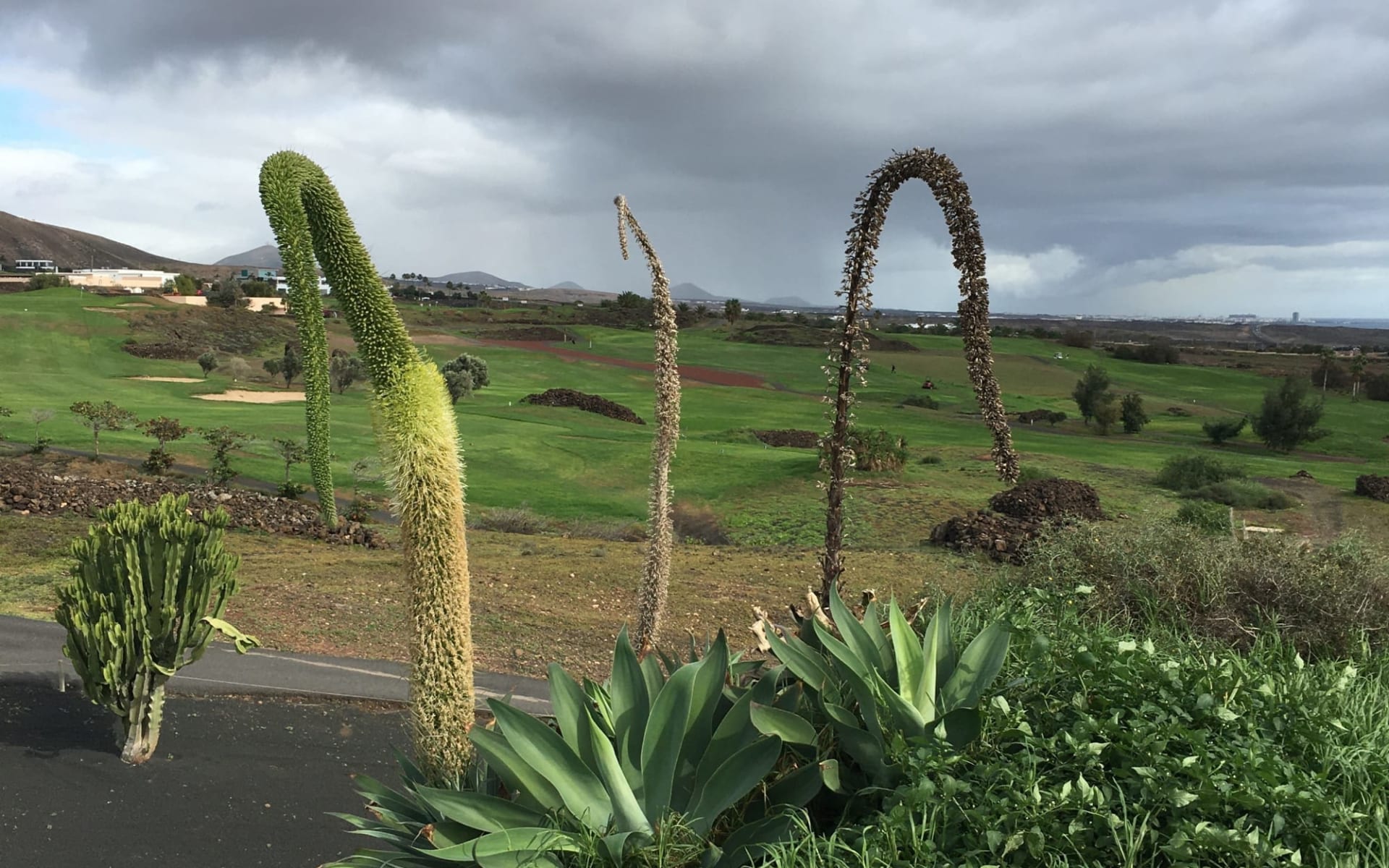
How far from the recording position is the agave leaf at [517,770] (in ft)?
9.23

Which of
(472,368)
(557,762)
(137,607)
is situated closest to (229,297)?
(472,368)

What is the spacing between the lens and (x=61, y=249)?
17350 cm

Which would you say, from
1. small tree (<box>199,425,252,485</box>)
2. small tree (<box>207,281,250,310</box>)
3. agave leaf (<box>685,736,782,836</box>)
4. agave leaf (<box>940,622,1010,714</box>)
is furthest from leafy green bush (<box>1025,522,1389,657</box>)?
small tree (<box>207,281,250,310</box>)

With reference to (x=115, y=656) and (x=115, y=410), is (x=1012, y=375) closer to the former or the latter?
(x=115, y=410)

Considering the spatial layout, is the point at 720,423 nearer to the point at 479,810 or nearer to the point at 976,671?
the point at 976,671

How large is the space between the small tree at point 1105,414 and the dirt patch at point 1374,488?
13.0m

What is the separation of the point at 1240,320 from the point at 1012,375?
559 feet

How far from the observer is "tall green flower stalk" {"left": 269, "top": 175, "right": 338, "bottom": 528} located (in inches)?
94.0

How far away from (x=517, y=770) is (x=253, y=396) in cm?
3736

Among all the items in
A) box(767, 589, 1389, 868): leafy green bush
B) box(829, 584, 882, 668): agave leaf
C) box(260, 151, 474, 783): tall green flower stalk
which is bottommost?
box(767, 589, 1389, 868): leafy green bush

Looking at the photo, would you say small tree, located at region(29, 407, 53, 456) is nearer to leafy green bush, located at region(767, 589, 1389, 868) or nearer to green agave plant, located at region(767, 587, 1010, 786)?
green agave plant, located at region(767, 587, 1010, 786)

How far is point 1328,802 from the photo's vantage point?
99.8 inches

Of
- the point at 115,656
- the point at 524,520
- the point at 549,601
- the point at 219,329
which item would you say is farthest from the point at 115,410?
the point at 219,329

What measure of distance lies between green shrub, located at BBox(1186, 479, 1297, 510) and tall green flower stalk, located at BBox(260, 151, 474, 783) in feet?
69.6
